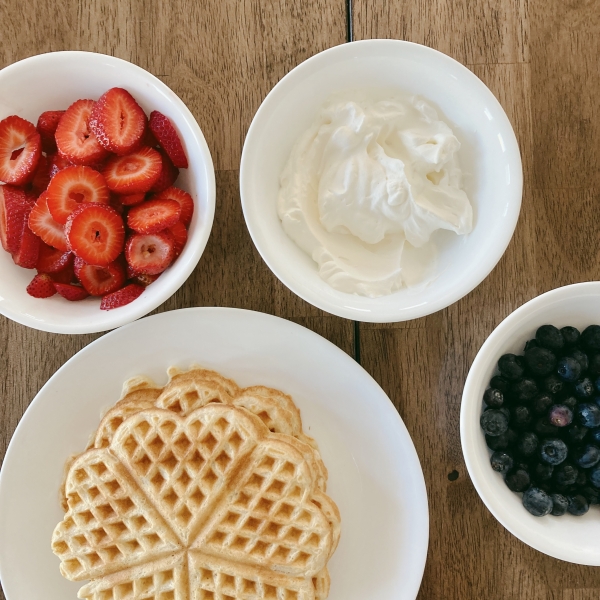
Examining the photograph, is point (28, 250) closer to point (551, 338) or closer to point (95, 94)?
point (95, 94)

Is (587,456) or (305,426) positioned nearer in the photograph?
(587,456)

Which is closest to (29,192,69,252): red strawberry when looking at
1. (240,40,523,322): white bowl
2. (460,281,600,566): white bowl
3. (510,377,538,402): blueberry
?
(240,40,523,322): white bowl

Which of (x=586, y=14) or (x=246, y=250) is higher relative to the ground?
(x=586, y=14)

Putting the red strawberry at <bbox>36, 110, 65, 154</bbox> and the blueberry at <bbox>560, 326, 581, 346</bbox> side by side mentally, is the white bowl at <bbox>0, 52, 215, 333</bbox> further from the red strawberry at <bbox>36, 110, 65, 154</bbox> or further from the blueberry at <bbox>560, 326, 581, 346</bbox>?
the blueberry at <bbox>560, 326, 581, 346</bbox>

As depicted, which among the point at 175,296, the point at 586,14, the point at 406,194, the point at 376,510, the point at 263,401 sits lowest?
the point at 376,510

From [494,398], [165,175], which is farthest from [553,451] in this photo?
[165,175]

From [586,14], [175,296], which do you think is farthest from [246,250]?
[586,14]

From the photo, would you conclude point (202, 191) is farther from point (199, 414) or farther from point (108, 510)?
point (108, 510)
